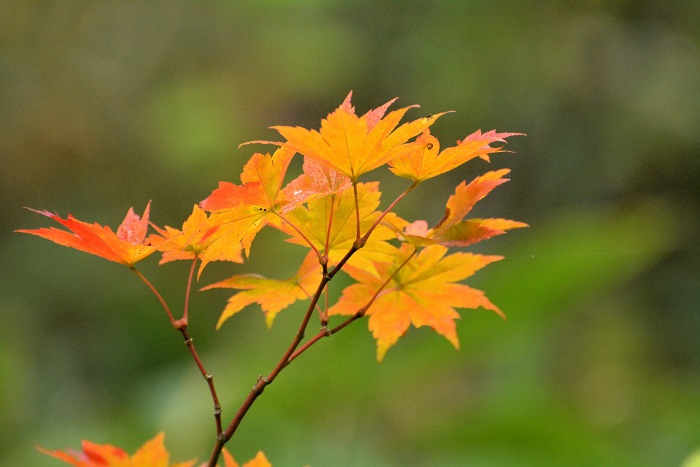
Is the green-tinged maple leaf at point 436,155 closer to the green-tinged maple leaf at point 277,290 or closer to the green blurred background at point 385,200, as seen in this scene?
the green-tinged maple leaf at point 277,290

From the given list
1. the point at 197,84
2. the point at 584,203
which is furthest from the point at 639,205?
the point at 197,84

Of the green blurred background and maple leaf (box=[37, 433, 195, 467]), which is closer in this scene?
maple leaf (box=[37, 433, 195, 467])

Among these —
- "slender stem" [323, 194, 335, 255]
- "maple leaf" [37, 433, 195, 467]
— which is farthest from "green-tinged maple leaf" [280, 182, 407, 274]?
"maple leaf" [37, 433, 195, 467]

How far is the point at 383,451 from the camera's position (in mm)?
1850

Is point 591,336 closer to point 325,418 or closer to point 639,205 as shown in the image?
point 639,205

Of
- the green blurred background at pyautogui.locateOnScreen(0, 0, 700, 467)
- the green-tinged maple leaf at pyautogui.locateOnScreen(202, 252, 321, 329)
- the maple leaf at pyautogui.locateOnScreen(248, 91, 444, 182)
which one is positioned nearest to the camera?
the maple leaf at pyautogui.locateOnScreen(248, 91, 444, 182)

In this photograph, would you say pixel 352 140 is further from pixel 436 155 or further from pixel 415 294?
pixel 415 294

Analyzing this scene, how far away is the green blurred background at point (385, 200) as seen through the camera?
1965mm

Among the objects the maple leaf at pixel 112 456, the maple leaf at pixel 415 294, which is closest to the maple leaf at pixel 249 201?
the maple leaf at pixel 415 294

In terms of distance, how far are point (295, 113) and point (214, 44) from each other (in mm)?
626

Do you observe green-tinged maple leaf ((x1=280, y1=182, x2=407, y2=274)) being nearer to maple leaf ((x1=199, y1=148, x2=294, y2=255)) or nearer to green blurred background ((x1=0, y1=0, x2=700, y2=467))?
maple leaf ((x1=199, y1=148, x2=294, y2=255))

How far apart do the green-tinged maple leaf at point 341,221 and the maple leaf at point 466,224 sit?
3 centimetres

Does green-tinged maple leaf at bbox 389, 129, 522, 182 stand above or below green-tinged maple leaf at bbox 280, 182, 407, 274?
above

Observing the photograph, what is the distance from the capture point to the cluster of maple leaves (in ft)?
1.79
